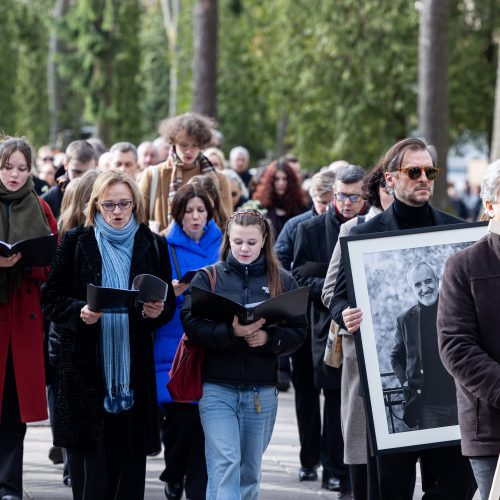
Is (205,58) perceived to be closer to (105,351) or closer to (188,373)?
(105,351)

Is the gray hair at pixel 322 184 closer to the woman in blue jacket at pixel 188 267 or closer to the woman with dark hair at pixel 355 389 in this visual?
the woman in blue jacket at pixel 188 267

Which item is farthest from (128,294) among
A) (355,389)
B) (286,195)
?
(286,195)

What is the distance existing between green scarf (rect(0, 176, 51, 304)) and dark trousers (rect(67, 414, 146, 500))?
1.23 meters

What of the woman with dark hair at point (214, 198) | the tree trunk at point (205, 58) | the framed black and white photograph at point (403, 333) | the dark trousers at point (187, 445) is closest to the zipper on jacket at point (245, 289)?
the framed black and white photograph at point (403, 333)

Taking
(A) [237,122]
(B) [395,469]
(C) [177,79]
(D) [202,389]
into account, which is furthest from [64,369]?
(A) [237,122]

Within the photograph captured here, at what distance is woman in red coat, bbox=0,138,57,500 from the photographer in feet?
26.2

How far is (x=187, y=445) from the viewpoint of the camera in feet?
27.1

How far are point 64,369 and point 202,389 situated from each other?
2.64ft

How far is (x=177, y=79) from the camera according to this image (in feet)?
173

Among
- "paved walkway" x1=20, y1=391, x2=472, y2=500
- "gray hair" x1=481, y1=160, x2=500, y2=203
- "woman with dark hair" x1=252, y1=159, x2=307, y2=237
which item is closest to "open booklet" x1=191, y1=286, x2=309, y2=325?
"gray hair" x1=481, y1=160, x2=500, y2=203

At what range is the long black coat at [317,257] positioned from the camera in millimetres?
8750

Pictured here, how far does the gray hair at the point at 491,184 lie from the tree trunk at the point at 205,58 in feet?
54.9

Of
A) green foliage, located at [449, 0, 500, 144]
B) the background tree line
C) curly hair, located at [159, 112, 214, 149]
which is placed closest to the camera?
curly hair, located at [159, 112, 214, 149]

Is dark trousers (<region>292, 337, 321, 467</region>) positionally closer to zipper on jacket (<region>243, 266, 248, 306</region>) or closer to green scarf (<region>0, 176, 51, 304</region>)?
green scarf (<region>0, 176, 51, 304</region>)
